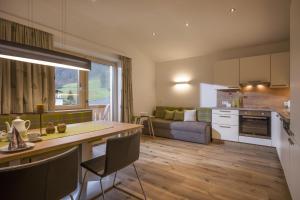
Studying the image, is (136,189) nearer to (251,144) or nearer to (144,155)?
(144,155)

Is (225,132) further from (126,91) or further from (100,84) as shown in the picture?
(100,84)

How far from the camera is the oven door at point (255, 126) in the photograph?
147 inches

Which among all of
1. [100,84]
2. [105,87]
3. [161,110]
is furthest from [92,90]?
[161,110]

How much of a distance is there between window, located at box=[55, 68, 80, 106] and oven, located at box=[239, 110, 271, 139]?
3854mm

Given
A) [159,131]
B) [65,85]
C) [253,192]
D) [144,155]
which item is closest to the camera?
[253,192]

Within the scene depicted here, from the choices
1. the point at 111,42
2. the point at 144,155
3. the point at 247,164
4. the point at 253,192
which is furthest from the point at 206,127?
the point at 111,42

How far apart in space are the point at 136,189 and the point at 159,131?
2.80 metres

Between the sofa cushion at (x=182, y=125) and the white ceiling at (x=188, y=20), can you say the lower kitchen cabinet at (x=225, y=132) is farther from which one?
the white ceiling at (x=188, y=20)

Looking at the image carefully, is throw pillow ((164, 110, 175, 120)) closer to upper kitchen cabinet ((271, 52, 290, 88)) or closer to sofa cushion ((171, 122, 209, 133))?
sofa cushion ((171, 122, 209, 133))

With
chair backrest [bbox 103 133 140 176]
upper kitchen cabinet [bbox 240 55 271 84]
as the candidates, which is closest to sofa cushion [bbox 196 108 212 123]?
upper kitchen cabinet [bbox 240 55 271 84]

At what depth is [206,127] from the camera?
4.14 metres

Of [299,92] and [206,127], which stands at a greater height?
[299,92]

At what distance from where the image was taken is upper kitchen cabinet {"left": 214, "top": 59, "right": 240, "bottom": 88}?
4.22m

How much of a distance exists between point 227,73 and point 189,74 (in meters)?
1.29
